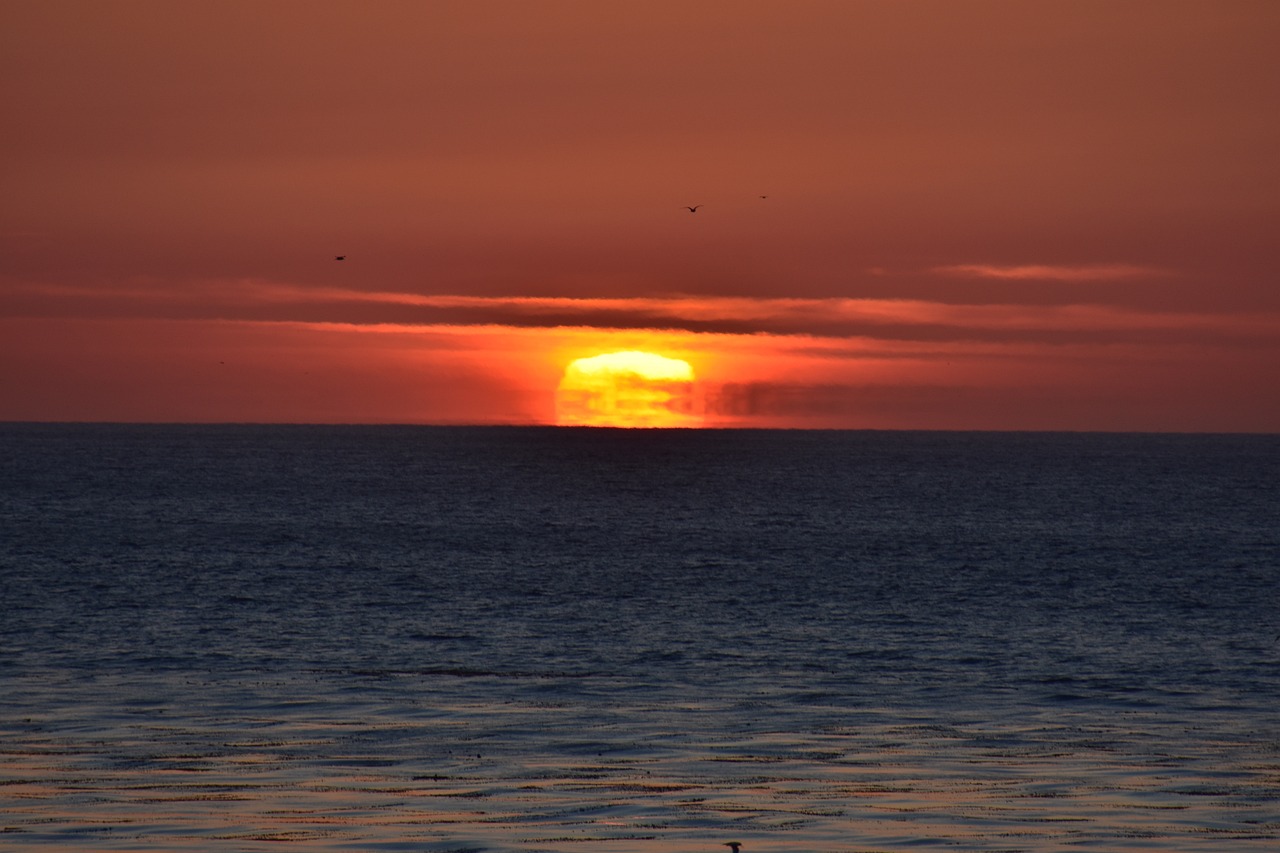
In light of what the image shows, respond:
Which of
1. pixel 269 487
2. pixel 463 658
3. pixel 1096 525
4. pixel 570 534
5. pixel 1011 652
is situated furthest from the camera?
pixel 269 487

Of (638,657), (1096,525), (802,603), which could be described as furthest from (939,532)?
(638,657)

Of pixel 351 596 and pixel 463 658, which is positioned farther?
pixel 351 596

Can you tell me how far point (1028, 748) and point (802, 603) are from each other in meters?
29.8

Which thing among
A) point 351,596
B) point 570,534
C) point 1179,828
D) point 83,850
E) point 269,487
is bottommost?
point 83,850

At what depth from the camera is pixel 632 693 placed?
122ft

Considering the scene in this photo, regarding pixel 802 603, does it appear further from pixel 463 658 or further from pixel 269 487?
pixel 269 487

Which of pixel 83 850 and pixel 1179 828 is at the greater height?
pixel 1179 828

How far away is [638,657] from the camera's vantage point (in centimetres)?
4419

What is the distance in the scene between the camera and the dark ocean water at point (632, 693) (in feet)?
77.5

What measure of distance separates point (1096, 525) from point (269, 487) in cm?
8514

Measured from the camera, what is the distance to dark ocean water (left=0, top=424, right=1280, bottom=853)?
77.5 feet

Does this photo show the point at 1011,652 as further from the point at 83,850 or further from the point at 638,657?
the point at 83,850

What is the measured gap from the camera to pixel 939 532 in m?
101

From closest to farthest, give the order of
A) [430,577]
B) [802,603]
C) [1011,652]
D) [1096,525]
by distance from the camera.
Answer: [1011,652] → [802,603] → [430,577] → [1096,525]
